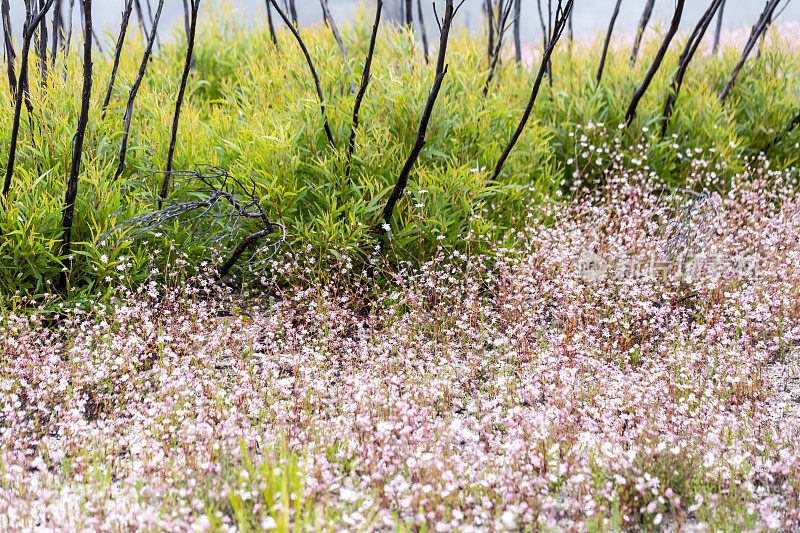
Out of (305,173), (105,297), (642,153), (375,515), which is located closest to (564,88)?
(642,153)

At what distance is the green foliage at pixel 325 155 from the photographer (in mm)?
4141

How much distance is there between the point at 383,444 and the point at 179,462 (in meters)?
0.92

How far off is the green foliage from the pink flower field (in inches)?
13.9

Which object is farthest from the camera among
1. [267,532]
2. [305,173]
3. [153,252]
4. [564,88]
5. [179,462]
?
[564,88]

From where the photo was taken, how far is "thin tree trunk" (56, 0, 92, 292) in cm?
366

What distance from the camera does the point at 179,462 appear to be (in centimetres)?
262

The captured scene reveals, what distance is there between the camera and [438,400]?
131 inches

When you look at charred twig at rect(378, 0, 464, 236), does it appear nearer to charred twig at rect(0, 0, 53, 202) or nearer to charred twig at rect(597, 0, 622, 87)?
charred twig at rect(0, 0, 53, 202)

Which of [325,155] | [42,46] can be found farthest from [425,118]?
[42,46]

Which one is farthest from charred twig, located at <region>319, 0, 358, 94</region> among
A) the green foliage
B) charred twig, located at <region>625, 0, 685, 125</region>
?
charred twig, located at <region>625, 0, 685, 125</region>

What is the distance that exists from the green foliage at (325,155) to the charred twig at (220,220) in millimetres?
113

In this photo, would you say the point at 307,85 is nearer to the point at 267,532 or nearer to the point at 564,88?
the point at 564,88

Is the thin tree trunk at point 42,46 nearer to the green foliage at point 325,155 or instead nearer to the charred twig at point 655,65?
the green foliage at point 325,155

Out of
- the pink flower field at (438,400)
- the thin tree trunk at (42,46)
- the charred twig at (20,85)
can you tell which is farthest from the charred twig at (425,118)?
the thin tree trunk at (42,46)
